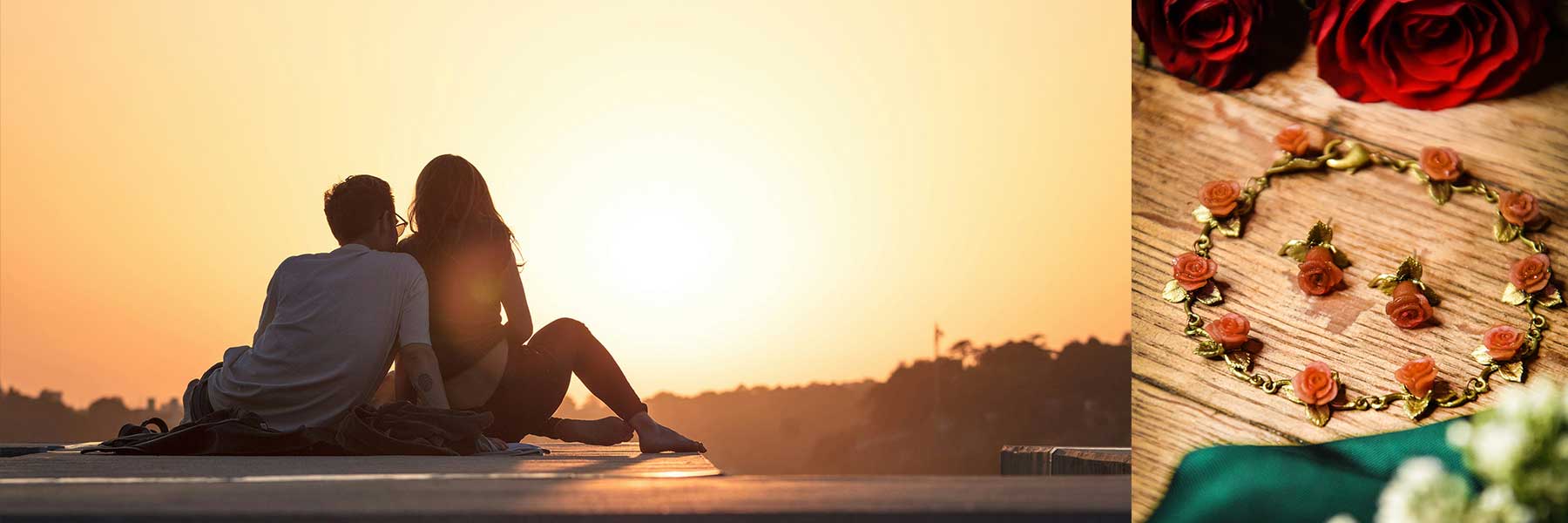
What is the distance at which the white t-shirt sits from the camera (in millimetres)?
3891

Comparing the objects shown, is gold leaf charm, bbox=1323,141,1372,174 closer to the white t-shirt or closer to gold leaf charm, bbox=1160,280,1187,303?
gold leaf charm, bbox=1160,280,1187,303

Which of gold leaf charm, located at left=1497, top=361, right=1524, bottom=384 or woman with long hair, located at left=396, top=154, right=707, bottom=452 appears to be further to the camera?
woman with long hair, located at left=396, top=154, right=707, bottom=452

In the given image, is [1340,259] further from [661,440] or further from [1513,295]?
[661,440]

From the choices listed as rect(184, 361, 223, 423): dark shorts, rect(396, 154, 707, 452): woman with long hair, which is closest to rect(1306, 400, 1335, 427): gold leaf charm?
rect(396, 154, 707, 452): woman with long hair

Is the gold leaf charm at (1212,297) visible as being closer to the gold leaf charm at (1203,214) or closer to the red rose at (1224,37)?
the gold leaf charm at (1203,214)

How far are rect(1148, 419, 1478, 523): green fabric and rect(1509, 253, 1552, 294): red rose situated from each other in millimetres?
209

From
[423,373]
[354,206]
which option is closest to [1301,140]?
[423,373]

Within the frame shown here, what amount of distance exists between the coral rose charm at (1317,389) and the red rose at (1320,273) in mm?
107

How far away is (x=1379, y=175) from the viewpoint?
5.79ft

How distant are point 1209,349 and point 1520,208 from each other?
0.44 meters

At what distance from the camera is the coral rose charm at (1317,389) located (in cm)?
175

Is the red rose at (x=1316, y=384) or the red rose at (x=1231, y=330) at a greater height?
the red rose at (x=1231, y=330)

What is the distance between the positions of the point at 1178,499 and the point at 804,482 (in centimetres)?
60

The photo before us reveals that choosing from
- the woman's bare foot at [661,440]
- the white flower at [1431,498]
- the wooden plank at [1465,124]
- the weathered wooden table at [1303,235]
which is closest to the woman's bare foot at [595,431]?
the woman's bare foot at [661,440]
